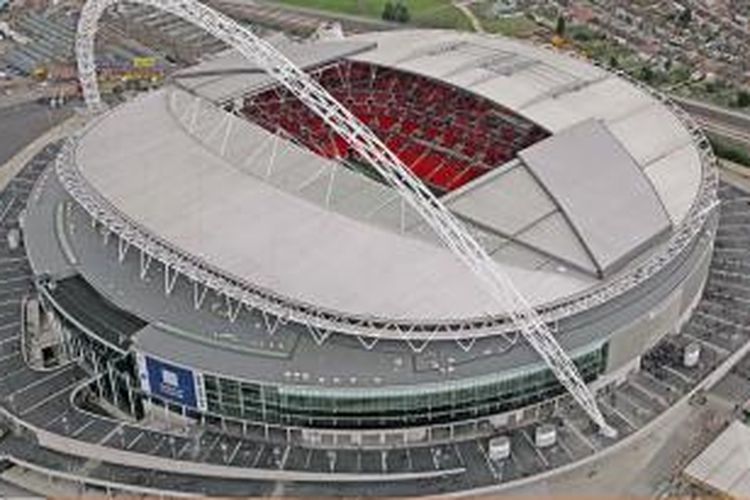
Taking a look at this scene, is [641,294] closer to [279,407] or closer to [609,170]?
[609,170]

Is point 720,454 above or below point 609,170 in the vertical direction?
below

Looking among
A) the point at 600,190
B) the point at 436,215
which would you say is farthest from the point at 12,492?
the point at 600,190

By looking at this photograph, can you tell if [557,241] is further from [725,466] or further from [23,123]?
[23,123]

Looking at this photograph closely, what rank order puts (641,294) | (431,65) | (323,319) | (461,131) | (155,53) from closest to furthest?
(323,319), (641,294), (461,131), (431,65), (155,53)

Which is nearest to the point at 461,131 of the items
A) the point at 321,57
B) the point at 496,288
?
the point at 321,57

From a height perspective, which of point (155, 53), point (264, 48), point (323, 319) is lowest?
point (155, 53)

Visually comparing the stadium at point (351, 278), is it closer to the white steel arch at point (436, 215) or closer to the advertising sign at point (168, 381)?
the advertising sign at point (168, 381)

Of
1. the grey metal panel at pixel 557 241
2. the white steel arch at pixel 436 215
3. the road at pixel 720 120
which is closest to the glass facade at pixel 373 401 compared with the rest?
the white steel arch at pixel 436 215
